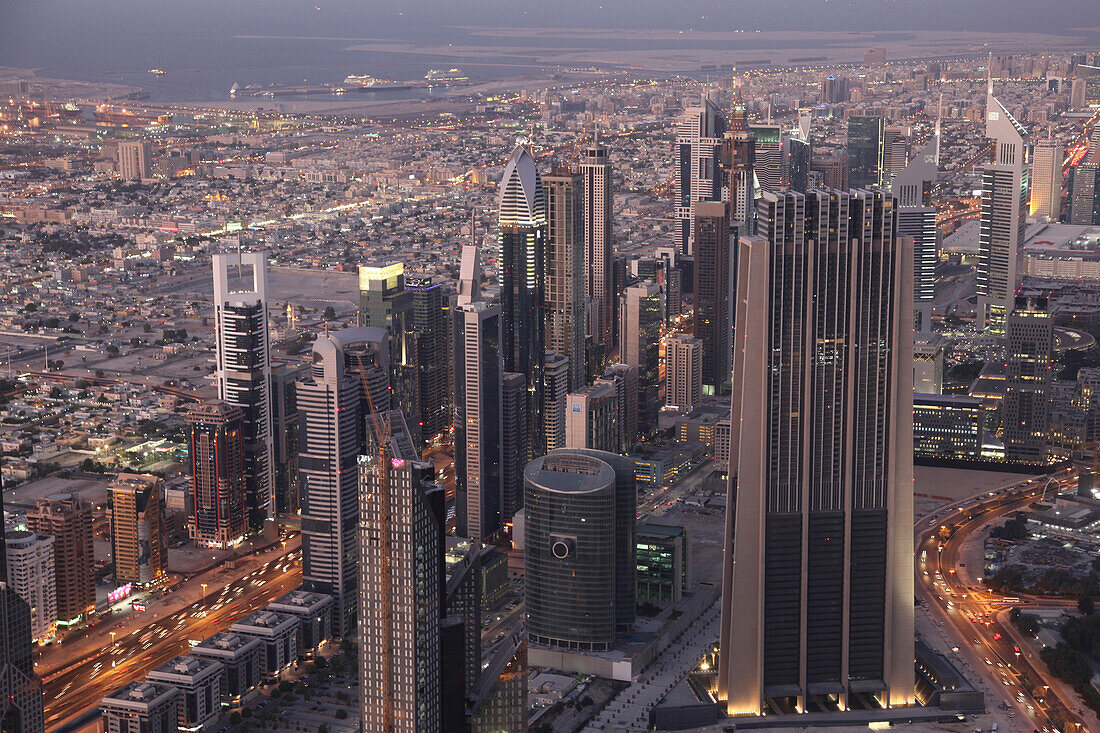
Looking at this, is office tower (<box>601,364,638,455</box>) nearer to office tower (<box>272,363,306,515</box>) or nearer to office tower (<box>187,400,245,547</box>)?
office tower (<box>272,363,306,515</box>)

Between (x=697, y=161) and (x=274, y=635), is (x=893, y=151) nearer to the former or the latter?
(x=697, y=161)

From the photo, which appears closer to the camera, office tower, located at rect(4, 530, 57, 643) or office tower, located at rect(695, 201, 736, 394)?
office tower, located at rect(4, 530, 57, 643)

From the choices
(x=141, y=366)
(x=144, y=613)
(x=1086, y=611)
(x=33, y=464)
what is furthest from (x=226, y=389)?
(x=1086, y=611)

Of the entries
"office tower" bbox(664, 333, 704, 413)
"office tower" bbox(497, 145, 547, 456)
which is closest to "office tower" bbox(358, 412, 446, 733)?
"office tower" bbox(497, 145, 547, 456)

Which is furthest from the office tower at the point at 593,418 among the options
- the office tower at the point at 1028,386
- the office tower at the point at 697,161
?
the office tower at the point at 697,161

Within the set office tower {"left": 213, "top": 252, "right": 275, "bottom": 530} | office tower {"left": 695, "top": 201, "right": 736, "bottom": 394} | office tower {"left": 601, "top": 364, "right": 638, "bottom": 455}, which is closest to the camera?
office tower {"left": 213, "top": 252, "right": 275, "bottom": 530}
